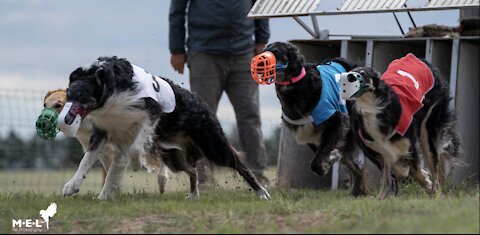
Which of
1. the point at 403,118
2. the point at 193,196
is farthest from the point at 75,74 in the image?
the point at 403,118

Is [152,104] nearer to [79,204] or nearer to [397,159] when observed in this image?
[79,204]

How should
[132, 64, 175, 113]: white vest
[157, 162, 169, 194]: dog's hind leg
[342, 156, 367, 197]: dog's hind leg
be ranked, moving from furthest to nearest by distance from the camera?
[157, 162, 169, 194]: dog's hind leg, [342, 156, 367, 197]: dog's hind leg, [132, 64, 175, 113]: white vest

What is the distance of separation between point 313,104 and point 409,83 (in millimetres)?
782

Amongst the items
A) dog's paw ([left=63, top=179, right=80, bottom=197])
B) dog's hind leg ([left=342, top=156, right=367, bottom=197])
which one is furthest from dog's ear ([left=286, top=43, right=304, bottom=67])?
dog's paw ([left=63, top=179, right=80, bottom=197])

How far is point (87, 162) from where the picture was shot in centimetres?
790

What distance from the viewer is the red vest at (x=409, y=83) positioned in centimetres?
820

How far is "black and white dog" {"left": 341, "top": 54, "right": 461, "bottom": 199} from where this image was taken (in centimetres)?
803

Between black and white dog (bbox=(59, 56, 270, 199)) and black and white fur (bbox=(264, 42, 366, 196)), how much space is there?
556 millimetres

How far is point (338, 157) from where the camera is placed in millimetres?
8742

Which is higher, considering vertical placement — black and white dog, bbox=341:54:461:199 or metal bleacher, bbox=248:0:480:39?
metal bleacher, bbox=248:0:480:39

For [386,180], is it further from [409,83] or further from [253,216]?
[253,216]

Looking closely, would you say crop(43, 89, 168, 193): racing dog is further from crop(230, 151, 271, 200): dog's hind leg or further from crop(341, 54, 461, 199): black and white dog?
crop(341, 54, 461, 199): black and white dog

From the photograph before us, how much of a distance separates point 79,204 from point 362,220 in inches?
88.4

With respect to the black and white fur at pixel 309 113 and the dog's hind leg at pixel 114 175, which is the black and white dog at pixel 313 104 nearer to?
the black and white fur at pixel 309 113
